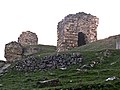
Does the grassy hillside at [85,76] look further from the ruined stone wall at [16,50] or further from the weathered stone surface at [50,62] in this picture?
the ruined stone wall at [16,50]

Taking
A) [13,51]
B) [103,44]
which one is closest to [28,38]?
[13,51]

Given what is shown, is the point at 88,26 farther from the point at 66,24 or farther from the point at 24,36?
the point at 24,36

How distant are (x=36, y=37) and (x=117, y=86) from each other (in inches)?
1724

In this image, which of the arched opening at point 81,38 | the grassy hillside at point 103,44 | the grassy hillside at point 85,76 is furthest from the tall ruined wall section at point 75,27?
the grassy hillside at point 85,76

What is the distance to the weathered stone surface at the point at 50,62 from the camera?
1314 inches

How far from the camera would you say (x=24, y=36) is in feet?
204

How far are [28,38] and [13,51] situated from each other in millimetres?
12679

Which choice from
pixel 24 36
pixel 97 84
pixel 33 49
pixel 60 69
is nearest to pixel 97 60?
pixel 60 69

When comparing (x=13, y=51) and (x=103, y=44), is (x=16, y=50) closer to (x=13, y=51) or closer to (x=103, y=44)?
(x=13, y=51)

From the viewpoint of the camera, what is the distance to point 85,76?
83.5 feet

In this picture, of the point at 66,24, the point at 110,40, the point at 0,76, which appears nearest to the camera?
the point at 0,76

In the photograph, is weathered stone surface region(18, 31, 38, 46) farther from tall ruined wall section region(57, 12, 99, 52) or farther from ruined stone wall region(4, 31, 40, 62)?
tall ruined wall section region(57, 12, 99, 52)

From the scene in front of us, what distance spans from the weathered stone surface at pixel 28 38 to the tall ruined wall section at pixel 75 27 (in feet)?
37.2

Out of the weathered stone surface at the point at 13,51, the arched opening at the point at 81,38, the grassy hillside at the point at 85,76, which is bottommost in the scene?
the grassy hillside at the point at 85,76
